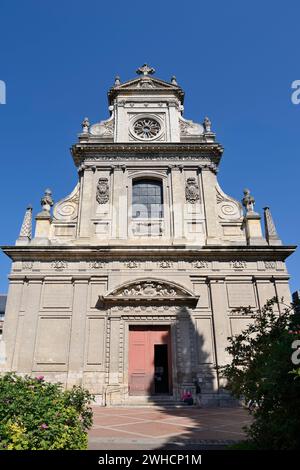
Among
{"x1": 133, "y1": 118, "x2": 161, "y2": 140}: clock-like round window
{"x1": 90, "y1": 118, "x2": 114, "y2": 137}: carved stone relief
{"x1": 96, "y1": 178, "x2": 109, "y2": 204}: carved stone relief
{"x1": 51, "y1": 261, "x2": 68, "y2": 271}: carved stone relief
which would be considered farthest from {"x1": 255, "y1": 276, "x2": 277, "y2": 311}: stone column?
{"x1": 90, "y1": 118, "x2": 114, "y2": 137}: carved stone relief

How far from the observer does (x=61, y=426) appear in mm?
4203

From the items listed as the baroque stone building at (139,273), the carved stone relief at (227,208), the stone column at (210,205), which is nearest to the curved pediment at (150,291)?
the baroque stone building at (139,273)

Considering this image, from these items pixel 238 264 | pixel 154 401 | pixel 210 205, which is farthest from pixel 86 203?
pixel 154 401

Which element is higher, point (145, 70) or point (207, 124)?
point (145, 70)

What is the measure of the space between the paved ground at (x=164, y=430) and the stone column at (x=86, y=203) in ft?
27.1

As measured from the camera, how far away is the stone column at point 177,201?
16.7 m

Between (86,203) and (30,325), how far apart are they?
6.31 meters

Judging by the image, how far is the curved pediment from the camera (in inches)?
588

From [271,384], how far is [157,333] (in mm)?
10661

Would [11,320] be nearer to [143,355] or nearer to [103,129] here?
[143,355]

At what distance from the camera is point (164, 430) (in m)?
7.71

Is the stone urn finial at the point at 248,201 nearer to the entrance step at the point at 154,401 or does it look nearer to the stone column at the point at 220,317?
the stone column at the point at 220,317
